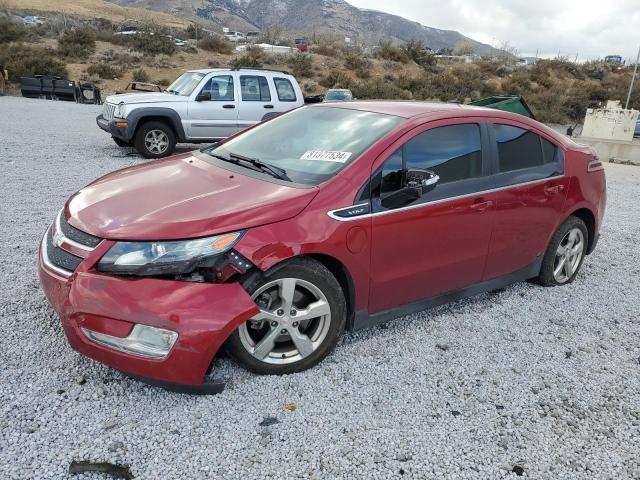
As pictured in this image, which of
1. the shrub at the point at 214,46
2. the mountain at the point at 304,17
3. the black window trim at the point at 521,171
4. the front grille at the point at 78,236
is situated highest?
the mountain at the point at 304,17

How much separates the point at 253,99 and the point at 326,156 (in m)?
7.73

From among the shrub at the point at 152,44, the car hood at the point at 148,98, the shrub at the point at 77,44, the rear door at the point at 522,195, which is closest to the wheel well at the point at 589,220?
the rear door at the point at 522,195

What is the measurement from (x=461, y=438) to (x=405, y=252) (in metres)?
1.16

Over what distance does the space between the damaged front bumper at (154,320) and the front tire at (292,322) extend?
8.5 inches

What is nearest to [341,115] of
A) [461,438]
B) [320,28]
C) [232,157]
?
[232,157]

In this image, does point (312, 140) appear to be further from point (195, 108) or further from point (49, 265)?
point (195, 108)

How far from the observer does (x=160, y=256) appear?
2.54 meters

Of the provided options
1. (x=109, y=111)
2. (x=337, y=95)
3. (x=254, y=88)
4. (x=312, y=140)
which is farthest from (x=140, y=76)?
(x=312, y=140)

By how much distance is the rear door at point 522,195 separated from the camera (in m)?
3.76

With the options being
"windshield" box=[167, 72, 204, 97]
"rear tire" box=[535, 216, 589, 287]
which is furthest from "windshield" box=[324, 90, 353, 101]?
"rear tire" box=[535, 216, 589, 287]

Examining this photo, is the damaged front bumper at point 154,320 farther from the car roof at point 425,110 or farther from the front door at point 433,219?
the car roof at point 425,110

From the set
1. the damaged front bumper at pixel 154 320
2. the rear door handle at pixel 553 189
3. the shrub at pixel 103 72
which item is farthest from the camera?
the shrub at pixel 103 72

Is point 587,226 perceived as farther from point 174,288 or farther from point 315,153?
point 174,288

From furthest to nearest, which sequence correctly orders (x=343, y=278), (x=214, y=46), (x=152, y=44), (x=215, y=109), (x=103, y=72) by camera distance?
1. (x=214, y=46)
2. (x=152, y=44)
3. (x=103, y=72)
4. (x=215, y=109)
5. (x=343, y=278)
